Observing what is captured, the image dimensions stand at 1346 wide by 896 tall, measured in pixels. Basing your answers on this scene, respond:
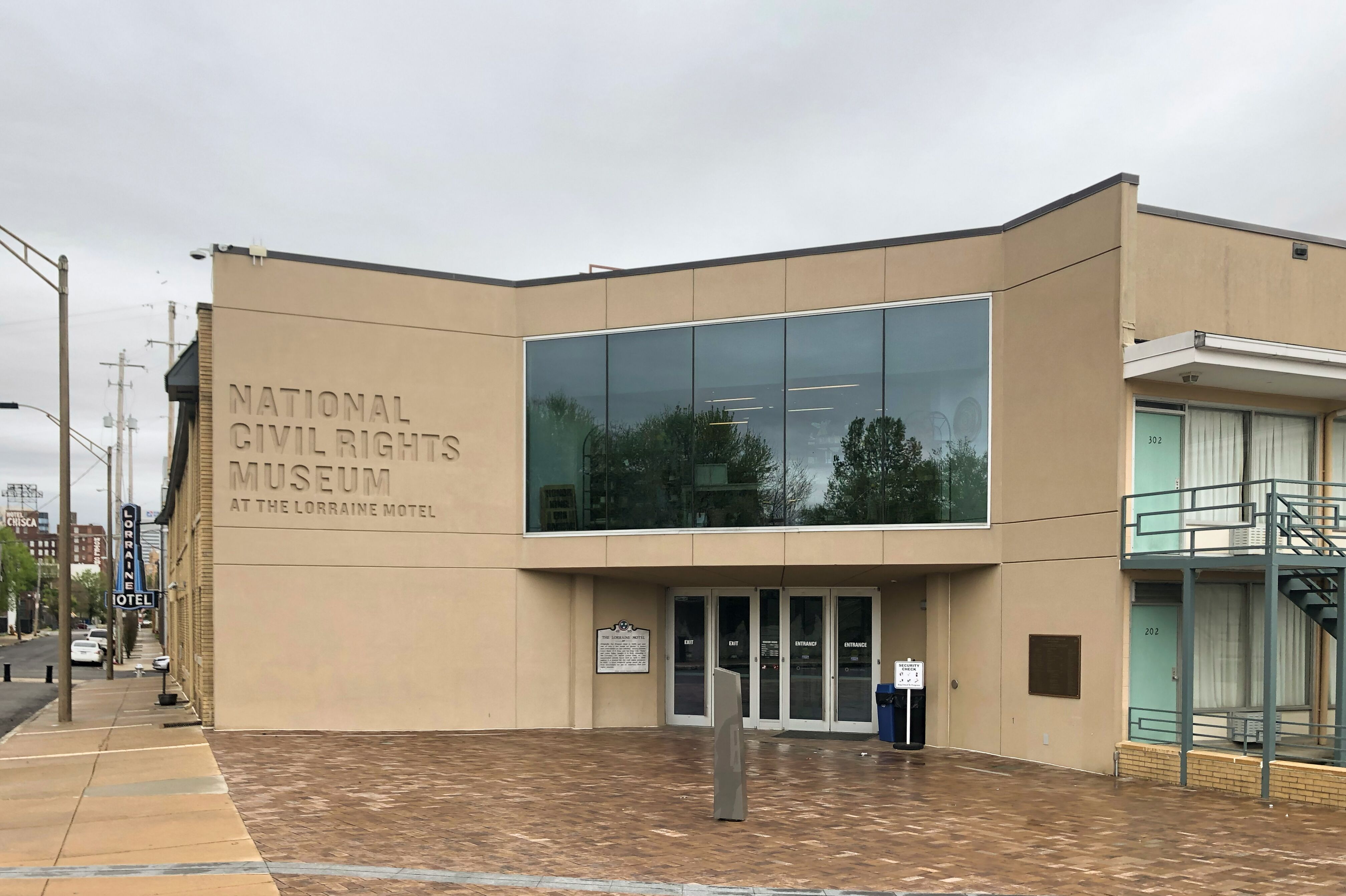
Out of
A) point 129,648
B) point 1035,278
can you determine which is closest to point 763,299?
point 1035,278

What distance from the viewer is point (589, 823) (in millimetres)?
11297

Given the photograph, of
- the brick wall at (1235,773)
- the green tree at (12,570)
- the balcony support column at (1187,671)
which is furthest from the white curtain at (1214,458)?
the green tree at (12,570)

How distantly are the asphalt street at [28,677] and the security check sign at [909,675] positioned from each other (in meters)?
14.9

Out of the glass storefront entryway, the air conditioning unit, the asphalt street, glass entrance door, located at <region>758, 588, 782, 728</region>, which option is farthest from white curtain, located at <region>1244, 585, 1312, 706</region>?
the asphalt street

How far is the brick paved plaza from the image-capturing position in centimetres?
929

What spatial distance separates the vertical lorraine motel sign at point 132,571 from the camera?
92.7 feet

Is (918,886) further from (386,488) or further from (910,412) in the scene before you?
(386,488)

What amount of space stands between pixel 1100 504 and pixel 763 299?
21.8 ft

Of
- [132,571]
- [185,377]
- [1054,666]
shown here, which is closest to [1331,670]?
[1054,666]

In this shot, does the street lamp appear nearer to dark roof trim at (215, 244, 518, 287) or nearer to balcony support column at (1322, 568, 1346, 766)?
dark roof trim at (215, 244, 518, 287)

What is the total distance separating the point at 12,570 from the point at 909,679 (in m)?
103

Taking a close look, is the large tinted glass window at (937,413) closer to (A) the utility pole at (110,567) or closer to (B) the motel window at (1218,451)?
(B) the motel window at (1218,451)

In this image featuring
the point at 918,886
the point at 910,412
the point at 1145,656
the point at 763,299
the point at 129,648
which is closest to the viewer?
the point at 918,886

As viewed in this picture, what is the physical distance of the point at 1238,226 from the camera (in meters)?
16.4
